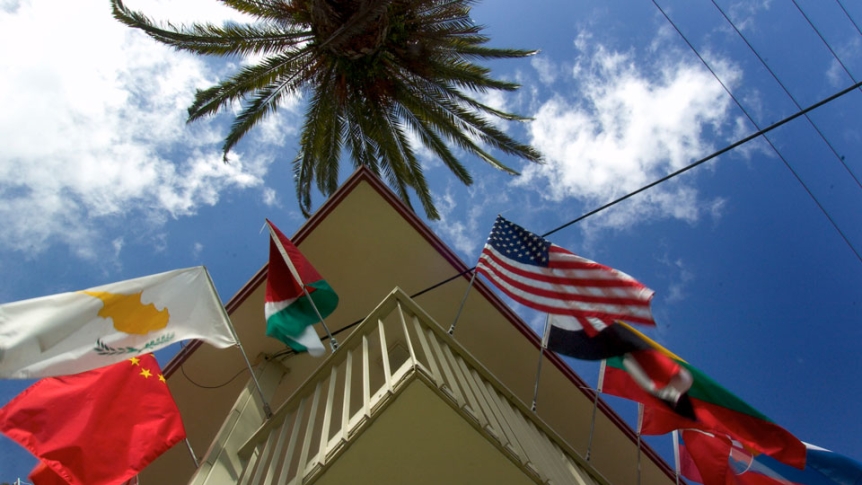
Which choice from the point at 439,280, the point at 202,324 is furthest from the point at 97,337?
the point at 439,280

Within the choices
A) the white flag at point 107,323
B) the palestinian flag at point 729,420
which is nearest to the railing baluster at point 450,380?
the white flag at point 107,323

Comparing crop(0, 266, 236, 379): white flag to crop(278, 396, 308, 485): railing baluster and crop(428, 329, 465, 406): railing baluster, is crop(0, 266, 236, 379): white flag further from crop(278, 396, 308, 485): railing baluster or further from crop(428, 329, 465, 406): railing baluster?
crop(428, 329, 465, 406): railing baluster

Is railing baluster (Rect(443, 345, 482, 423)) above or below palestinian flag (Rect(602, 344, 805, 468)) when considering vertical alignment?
above

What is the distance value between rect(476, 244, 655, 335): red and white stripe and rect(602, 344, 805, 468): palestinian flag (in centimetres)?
69

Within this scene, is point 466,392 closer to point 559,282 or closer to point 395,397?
point 395,397

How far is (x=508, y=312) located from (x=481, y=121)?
5.46 meters

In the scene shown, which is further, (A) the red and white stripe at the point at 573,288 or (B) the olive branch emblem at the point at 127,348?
(A) the red and white stripe at the point at 573,288

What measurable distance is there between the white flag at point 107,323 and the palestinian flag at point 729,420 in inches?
169

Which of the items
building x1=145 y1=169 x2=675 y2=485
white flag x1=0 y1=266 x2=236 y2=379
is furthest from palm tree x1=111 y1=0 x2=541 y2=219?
white flag x1=0 y1=266 x2=236 y2=379

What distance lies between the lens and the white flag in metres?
4.02

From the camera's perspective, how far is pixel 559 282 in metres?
5.88

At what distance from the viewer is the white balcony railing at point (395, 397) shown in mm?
3602

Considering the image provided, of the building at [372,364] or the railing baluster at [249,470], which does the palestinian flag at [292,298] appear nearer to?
the building at [372,364]

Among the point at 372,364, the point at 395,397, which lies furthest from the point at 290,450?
the point at 372,364
